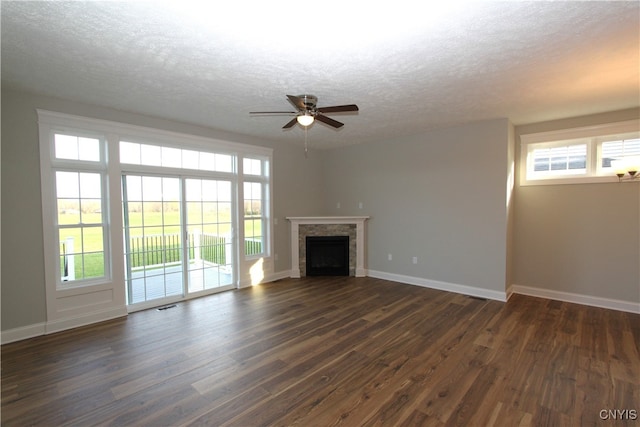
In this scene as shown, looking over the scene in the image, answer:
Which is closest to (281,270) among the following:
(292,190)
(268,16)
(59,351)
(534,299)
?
(292,190)

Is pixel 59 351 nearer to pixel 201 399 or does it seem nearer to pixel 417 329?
pixel 201 399

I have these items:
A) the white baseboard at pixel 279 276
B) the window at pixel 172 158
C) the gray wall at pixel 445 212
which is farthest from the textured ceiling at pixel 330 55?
the white baseboard at pixel 279 276

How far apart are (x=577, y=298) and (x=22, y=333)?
292 inches

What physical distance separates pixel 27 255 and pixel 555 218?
720cm

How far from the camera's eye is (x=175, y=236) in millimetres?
4656

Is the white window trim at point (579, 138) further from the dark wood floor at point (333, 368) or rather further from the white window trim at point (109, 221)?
the white window trim at point (109, 221)

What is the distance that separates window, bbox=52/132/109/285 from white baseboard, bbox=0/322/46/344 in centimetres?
53

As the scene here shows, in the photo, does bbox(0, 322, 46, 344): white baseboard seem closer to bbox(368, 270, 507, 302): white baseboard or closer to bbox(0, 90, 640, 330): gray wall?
bbox(0, 90, 640, 330): gray wall

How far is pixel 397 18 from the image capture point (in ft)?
6.73

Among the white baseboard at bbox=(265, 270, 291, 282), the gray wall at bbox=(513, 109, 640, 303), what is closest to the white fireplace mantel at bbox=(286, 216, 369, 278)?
the white baseboard at bbox=(265, 270, 291, 282)

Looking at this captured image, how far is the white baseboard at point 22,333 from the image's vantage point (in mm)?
3271

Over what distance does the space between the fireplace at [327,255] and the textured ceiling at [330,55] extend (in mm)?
3062

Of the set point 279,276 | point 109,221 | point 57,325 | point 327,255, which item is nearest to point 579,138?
point 327,255

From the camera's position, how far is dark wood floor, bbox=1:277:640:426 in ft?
7.16
